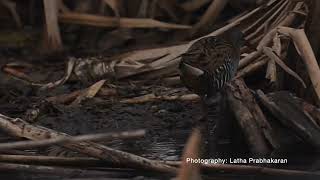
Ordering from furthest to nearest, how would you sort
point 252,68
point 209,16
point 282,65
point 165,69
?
1. point 209,16
2. point 165,69
3. point 252,68
4. point 282,65

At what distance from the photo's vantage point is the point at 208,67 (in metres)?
4.70

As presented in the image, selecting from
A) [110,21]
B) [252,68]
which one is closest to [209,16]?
[110,21]

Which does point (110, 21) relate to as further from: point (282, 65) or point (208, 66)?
point (208, 66)

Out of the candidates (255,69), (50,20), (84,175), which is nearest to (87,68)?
(50,20)

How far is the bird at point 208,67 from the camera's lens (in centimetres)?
462

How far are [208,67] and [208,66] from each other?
10 millimetres

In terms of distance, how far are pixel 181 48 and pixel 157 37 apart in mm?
792

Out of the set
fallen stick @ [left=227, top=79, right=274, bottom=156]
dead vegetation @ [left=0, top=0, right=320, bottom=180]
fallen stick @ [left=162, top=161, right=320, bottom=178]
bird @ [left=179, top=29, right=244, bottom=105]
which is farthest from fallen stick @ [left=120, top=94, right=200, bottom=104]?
fallen stick @ [left=162, top=161, right=320, bottom=178]

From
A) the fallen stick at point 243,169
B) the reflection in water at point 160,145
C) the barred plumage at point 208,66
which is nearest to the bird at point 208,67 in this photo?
the barred plumage at point 208,66

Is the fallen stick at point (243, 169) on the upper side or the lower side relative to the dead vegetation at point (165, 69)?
lower

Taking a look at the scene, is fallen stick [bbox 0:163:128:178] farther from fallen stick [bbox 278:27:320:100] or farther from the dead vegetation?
fallen stick [bbox 278:27:320:100]

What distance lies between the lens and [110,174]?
13.7 ft

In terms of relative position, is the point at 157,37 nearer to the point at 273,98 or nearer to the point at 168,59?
the point at 168,59

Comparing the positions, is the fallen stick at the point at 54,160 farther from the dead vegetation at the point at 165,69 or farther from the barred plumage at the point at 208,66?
the barred plumage at the point at 208,66
